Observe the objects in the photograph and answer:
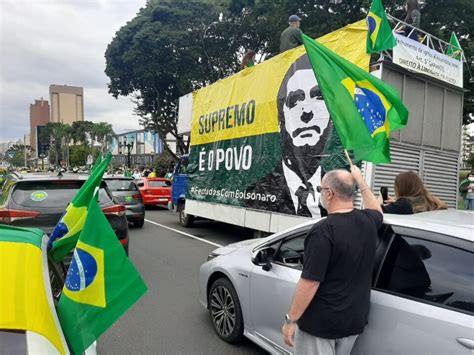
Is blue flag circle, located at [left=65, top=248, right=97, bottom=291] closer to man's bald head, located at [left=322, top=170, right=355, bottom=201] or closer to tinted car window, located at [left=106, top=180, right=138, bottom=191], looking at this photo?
man's bald head, located at [left=322, top=170, right=355, bottom=201]

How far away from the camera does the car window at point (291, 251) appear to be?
10.6 feet

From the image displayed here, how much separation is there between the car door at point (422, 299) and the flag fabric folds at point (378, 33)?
3.75 metres

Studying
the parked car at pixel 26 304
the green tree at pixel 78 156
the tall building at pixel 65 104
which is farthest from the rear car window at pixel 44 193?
the tall building at pixel 65 104

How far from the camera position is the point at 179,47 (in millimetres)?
24844

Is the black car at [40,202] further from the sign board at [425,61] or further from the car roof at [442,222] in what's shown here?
the sign board at [425,61]

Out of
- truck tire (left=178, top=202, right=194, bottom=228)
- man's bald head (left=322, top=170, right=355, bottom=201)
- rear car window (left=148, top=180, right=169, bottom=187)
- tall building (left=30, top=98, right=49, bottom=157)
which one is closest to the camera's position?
man's bald head (left=322, top=170, right=355, bottom=201)

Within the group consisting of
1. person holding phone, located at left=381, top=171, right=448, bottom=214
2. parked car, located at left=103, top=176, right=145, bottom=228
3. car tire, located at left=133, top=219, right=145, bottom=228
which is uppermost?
person holding phone, located at left=381, top=171, right=448, bottom=214

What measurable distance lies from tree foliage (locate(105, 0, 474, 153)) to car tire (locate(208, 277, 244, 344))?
1788cm

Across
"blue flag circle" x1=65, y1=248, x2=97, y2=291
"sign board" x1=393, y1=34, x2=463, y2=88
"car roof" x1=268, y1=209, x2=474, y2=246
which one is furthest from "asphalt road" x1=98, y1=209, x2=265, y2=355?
"sign board" x1=393, y1=34, x2=463, y2=88

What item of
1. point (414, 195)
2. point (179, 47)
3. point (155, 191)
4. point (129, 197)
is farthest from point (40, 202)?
point (179, 47)

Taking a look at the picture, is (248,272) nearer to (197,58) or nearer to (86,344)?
(86,344)

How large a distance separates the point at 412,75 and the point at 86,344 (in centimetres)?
599

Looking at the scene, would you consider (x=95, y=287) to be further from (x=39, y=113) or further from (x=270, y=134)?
(x=39, y=113)

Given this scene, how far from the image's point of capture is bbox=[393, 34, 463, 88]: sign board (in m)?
5.70
